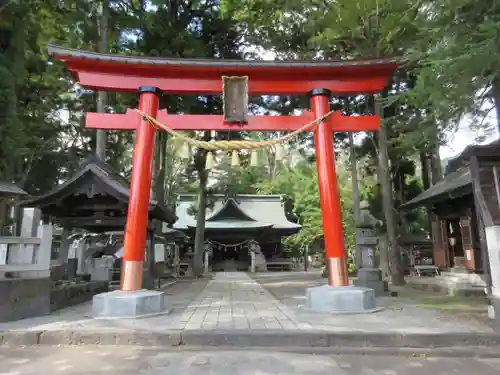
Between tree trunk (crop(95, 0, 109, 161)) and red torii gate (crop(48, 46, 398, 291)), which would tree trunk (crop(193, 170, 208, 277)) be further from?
red torii gate (crop(48, 46, 398, 291))

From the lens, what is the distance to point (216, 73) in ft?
29.8

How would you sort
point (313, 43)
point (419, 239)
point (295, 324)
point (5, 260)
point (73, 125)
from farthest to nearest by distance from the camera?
1. point (73, 125)
2. point (419, 239)
3. point (313, 43)
4. point (5, 260)
5. point (295, 324)

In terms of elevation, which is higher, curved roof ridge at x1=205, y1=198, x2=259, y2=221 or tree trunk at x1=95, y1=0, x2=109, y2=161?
tree trunk at x1=95, y1=0, x2=109, y2=161

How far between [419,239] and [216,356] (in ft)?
60.6

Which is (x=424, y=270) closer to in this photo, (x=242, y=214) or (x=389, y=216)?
(x=389, y=216)

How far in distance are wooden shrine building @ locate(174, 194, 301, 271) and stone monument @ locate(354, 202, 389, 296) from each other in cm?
1702

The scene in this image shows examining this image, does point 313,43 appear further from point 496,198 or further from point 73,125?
point 73,125

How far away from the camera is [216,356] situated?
521cm

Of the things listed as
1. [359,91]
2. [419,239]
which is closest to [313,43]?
[359,91]

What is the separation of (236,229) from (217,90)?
2135 centimetres

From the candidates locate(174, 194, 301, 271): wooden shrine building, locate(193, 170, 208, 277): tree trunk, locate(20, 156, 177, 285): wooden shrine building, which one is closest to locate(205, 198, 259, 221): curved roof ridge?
locate(174, 194, 301, 271): wooden shrine building

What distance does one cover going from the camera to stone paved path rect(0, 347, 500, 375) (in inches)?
179

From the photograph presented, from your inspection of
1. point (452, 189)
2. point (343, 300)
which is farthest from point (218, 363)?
point (452, 189)

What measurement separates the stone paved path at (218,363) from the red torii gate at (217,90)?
285cm
